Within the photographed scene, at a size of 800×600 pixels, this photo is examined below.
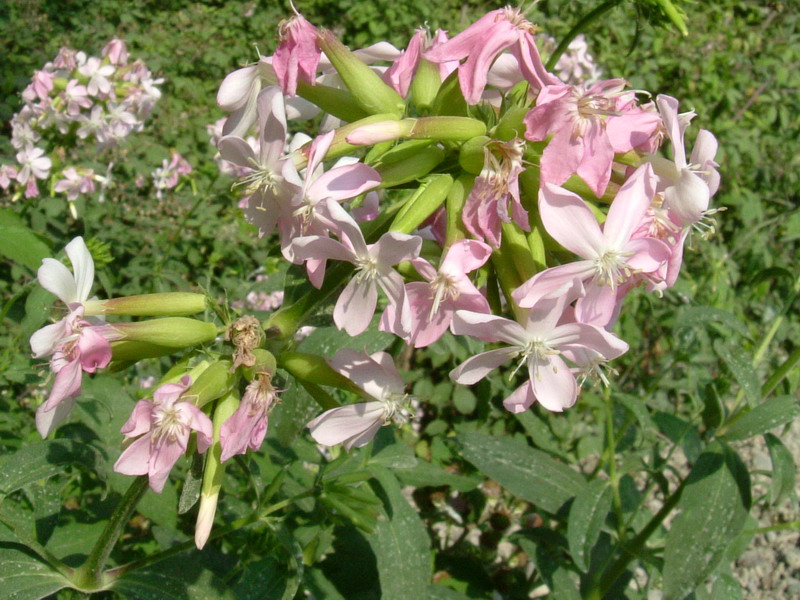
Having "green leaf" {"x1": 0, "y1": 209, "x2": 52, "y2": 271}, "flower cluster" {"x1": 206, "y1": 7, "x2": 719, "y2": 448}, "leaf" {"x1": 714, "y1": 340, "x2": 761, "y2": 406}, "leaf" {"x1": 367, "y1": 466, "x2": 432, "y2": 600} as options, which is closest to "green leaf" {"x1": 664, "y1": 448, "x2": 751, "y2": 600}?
"leaf" {"x1": 714, "y1": 340, "x2": 761, "y2": 406}

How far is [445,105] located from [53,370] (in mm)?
545

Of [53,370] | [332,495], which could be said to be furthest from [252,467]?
[53,370]

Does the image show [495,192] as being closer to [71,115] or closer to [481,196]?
[481,196]

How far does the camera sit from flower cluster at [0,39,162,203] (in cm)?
223

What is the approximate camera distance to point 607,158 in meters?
0.85

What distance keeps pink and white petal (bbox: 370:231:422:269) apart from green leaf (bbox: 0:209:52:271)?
820 millimetres

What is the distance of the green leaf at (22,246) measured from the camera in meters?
1.37

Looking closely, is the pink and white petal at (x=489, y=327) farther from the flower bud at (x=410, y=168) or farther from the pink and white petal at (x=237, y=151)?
the pink and white petal at (x=237, y=151)

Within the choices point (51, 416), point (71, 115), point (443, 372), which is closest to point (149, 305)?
point (51, 416)

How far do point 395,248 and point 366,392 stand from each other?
0.20 meters

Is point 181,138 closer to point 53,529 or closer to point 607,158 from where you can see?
point 53,529

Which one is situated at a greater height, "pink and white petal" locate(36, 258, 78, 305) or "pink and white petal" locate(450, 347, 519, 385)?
"pink and white petal" locate(36, 258, 78, 305)

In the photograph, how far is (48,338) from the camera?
881mm

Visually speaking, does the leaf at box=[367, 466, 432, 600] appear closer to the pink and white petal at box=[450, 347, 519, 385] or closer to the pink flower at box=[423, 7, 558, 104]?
the pink and white petal at box=[450, 347, 519, 385]
